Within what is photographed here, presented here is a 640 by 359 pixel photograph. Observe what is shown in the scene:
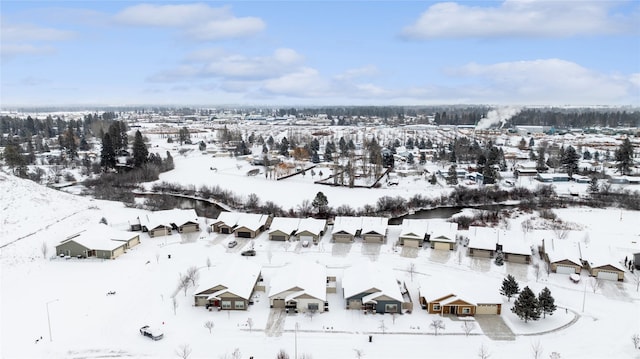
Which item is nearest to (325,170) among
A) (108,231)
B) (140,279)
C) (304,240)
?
(304,240)

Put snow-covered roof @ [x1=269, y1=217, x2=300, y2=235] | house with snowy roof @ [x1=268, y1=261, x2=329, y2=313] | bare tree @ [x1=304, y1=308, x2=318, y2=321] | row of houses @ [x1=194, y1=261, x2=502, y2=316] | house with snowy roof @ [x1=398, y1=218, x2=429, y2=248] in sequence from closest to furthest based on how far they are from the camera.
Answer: bare tree @ [x1=304, y1=308, x2=318, y2=321]
row of houses @ [x1=194, y1=261, x2=502, y2=316]
house with snowy roof @ [x1=268, y1=261, x2=329, y2=313]
house with snowy roof @ [x1=398, y1=218, x2=429, y2=248]
snow-covered roof @ [x1=269, y1=217, x2=300, y2=235]

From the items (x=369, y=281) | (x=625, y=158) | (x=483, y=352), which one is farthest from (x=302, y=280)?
(x=625, y=158)

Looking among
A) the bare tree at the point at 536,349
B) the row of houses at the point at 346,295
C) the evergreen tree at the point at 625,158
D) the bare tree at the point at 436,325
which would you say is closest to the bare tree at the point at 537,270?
the row of houses at the point at 346,295

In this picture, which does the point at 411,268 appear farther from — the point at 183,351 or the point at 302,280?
the point at 183,351

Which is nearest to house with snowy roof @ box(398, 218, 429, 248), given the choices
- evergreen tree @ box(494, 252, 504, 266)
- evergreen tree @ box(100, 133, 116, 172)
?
evergreen tree @ box(494, 252, 504, 266)

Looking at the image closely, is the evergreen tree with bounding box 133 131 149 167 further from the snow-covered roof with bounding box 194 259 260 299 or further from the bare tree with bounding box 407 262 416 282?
the bare tree with bounding box 407 262 416 282

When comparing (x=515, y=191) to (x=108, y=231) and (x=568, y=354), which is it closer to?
(x=568, y=354)

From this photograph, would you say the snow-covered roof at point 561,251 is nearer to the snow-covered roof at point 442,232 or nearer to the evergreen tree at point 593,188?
the snow-covered roof at point 442,232
